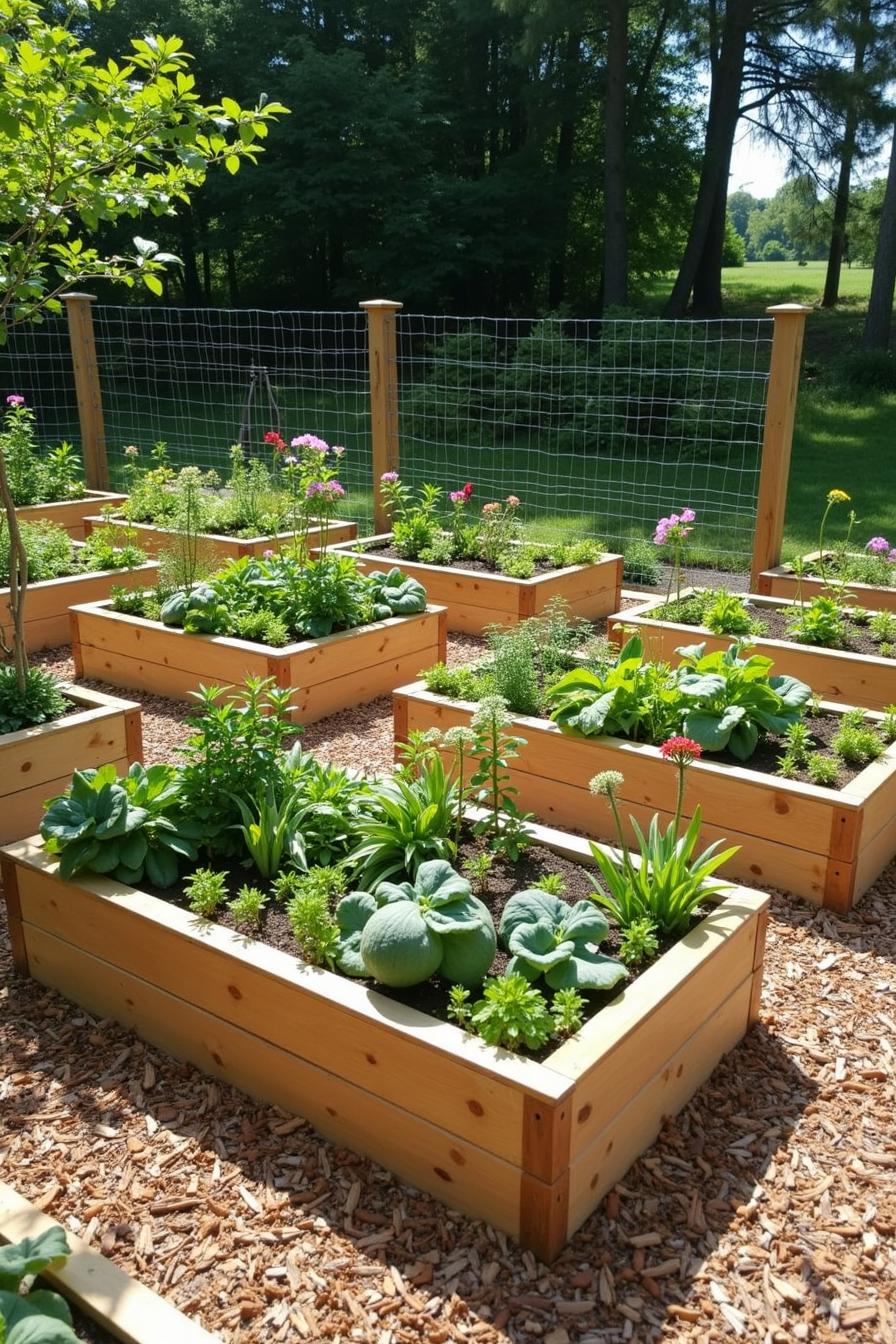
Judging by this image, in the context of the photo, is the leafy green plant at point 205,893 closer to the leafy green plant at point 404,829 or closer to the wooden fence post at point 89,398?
the leafy green plant at point 404,829

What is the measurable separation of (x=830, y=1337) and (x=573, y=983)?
77cm

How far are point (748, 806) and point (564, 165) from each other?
20.5 m

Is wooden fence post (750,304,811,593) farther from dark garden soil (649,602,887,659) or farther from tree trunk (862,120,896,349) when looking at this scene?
tree trunk (862,120,896,349)

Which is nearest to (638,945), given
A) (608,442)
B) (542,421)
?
(608,442)

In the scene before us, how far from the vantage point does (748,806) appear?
3617 millimetres

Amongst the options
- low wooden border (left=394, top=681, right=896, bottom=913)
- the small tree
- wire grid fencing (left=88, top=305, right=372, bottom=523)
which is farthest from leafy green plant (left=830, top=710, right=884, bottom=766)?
wire grid fencing (left=88, top=305, right=372, bottom=523)

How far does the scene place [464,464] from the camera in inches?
463

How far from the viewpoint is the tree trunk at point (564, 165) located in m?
19.8

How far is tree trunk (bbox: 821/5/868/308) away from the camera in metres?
15.8

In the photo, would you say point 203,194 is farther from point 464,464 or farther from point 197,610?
point 197,610

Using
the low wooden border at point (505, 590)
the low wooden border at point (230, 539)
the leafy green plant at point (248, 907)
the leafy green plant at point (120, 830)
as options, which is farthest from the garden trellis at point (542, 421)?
the leafy green plant at point (248, 907)

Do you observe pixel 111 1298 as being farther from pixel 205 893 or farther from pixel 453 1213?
pixel 205 893

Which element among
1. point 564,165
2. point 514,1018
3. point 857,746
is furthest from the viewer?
point 564,165

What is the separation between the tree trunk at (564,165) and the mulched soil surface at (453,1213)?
20019mm
